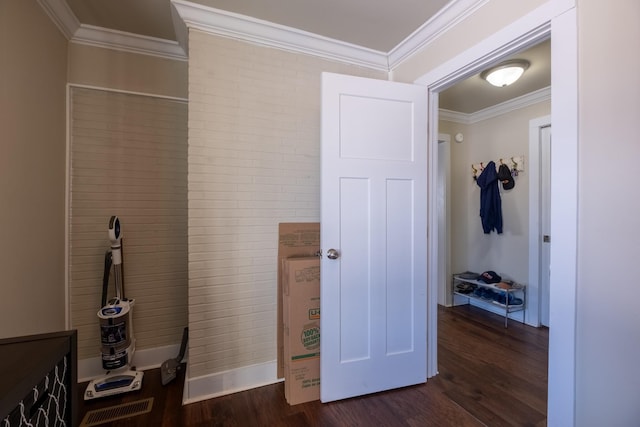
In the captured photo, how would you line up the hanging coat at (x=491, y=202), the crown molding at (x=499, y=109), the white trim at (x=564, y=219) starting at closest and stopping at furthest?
the white trim at (x=564, y=219) → the crown molding at (x=499, y=109) → the hanging coat at (x=491, y=202)

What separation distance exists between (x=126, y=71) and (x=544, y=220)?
4069 mm

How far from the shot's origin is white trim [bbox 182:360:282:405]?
183cm

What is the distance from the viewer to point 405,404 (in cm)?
180

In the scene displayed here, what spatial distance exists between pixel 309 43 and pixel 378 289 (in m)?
1.79

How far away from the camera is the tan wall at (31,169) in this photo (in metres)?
1.38

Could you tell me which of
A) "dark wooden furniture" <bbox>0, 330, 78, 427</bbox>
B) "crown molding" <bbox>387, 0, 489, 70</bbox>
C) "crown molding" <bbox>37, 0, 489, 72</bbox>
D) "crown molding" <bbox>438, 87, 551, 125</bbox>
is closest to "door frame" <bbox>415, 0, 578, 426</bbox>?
"crown molding" <bbox>387, 0, 489, 70</bbox>

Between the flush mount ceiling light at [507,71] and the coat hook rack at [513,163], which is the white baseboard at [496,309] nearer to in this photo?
the coat hook rack at [513,163]

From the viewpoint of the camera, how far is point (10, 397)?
2.09 ft

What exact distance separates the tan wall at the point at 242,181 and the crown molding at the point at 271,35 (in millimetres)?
59

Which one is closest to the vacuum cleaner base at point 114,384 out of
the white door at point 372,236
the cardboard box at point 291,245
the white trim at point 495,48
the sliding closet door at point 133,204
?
the sliding closet door at point 133,204

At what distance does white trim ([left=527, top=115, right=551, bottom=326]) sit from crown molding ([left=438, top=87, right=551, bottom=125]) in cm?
22

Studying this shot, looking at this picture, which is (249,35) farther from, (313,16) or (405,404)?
(405,404)

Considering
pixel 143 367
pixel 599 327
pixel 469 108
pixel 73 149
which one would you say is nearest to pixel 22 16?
pixel 73 149

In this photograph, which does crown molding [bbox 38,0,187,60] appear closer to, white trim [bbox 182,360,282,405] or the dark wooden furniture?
the dark wooden furniture
